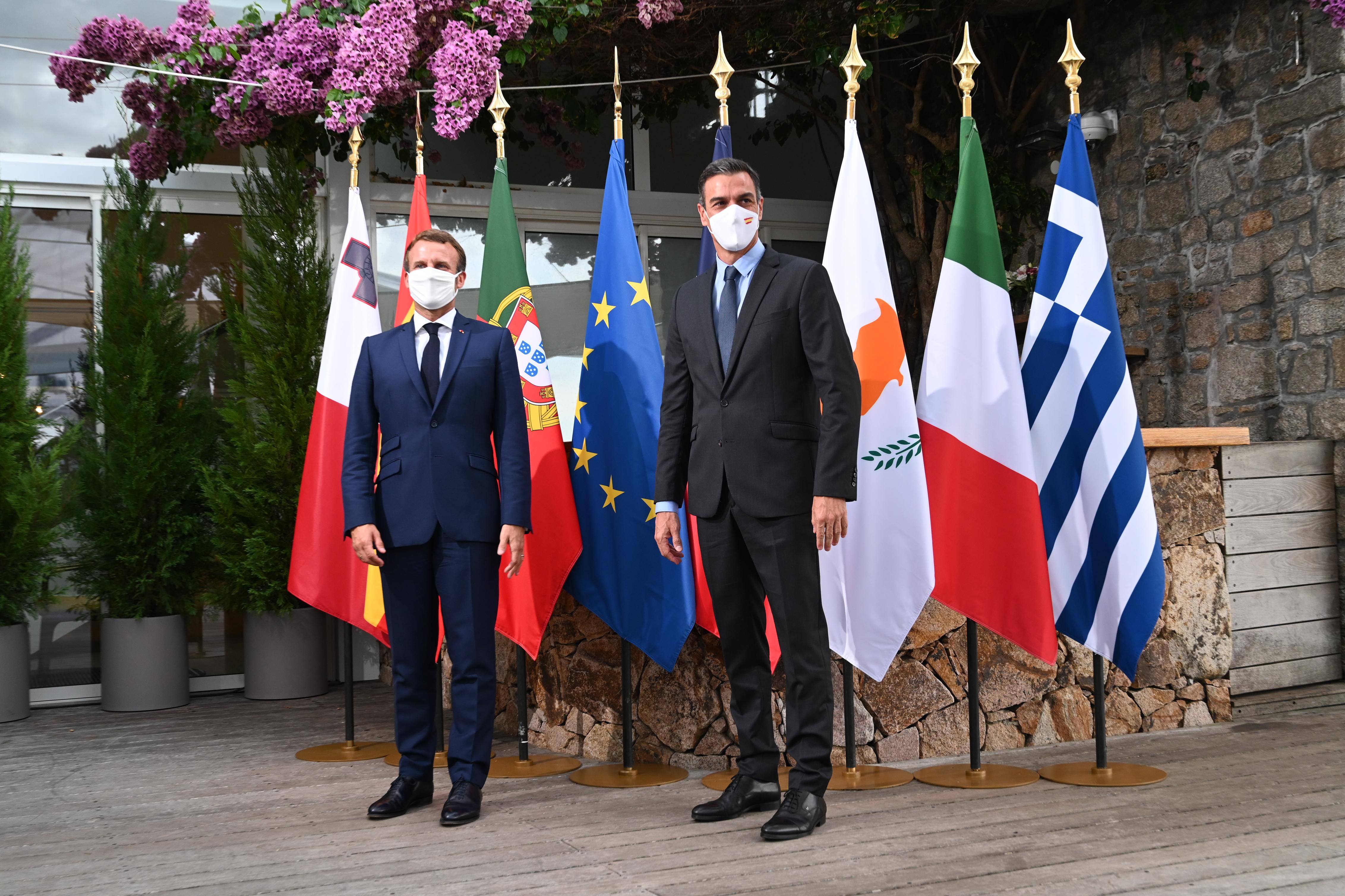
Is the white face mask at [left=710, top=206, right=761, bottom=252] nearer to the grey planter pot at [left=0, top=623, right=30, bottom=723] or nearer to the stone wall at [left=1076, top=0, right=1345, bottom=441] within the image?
the stone wall at [left=1076, top=0, right=1345, bottom=441]

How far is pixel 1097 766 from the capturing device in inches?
126

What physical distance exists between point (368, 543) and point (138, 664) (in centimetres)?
253

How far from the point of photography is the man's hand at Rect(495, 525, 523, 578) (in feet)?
9.55

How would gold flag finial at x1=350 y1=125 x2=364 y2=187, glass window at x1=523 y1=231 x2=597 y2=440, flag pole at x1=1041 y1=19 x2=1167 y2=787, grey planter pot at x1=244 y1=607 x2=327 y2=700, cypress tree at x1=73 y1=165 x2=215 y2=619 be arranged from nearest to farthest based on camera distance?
flag pole at x1=1041 y1=19 x2=1167 y2=787 → gold flag finial at x1=350 y1=125 x2=364 y2=187 → cypress tree at x1=73 y1=165 x2=215 y2=619 → grey planter pot at x1=244 y1=607 x2=327 y2=700 → glass window at x1=523 y1=231 x2=597 y2=440

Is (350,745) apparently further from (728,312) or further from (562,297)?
(562,297)

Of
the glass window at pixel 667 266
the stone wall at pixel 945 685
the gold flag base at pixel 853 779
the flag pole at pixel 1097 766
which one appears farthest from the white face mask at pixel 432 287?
the glass window at pixel 667 266

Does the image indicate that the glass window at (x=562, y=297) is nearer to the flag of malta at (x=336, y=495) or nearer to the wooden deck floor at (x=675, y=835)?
the flag of malta at (x=336, y=495)

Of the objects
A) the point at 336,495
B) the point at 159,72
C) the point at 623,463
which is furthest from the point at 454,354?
the point at 159,72

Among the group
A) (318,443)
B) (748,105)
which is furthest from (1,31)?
(748,105)

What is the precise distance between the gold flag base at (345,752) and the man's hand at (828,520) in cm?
192

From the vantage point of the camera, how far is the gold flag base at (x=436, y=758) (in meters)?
3.56

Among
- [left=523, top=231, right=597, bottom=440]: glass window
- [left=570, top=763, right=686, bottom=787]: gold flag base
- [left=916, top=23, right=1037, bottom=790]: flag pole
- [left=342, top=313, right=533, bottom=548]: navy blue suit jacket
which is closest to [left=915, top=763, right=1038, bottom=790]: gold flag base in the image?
[left=916, top=23, right=1037, bottom=790]: flag pole

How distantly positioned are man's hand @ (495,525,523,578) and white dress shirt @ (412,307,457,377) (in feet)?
1.57

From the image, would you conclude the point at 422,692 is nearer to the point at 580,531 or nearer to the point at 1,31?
the point at 580,531
